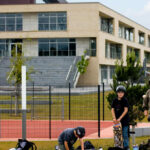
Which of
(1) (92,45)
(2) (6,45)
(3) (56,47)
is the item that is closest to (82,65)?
(1) (92,45)

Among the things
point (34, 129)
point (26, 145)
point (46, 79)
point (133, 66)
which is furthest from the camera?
point (46, 79)

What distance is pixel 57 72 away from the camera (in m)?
50.6

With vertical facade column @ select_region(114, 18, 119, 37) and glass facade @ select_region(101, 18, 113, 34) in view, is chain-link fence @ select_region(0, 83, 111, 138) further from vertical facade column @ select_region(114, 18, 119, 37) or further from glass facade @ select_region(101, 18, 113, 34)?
vertical facade column @ select_region(114, 18, 119, 37)

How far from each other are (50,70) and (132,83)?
38845 millimetres

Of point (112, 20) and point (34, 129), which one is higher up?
point (112, 20)

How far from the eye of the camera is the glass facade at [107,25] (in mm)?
61619

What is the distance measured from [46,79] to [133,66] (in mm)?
36010

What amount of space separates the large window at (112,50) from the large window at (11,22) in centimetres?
1375

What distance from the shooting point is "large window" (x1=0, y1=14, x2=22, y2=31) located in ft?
191

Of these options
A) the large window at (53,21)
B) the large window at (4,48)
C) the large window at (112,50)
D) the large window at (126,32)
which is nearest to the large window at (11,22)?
the large window at (4,48)

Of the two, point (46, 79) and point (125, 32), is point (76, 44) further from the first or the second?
point (125, 32)

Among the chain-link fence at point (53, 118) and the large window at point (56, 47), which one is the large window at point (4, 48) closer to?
the large window at point (56, 47)

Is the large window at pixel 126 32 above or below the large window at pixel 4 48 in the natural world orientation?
above

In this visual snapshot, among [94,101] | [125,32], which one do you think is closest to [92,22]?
[125,32]
